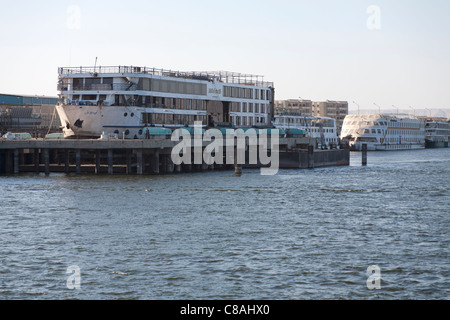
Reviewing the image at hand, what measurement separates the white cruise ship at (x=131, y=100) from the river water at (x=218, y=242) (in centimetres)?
2172

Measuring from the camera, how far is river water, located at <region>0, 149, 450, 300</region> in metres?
28.6

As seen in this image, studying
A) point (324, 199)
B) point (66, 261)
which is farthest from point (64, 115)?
point (66, 261)

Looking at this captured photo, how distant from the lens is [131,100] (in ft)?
291

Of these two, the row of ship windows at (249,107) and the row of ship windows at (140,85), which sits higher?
the row of ship windows at (140,85)

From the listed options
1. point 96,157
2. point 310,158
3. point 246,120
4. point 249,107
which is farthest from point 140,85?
point 249,107

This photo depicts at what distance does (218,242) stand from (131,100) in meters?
53.8

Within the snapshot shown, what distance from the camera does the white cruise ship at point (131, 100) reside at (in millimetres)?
86438

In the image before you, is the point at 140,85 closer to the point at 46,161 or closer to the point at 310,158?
the point at 46,161

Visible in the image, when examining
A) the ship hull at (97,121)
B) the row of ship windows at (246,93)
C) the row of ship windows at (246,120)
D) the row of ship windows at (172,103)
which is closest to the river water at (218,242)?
the ship hull at (97,121)

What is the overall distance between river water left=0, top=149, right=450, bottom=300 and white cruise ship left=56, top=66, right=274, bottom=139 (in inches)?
A: 855

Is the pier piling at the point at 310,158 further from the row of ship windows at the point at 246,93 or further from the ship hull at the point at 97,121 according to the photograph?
the ship hull at the point at 97,121

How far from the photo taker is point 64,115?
8712 cm
